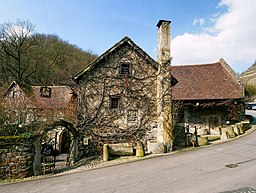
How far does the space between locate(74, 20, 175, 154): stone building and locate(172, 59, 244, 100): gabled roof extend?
732 centimetres

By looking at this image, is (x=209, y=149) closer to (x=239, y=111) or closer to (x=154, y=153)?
(x=154, y=153)

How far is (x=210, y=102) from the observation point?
1958 centimetres

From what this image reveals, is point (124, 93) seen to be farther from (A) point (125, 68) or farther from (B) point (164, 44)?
(B) point (164, 44)

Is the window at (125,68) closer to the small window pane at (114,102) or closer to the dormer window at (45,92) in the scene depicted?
the small window pane at (114,102)

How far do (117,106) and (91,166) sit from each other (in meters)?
4.60

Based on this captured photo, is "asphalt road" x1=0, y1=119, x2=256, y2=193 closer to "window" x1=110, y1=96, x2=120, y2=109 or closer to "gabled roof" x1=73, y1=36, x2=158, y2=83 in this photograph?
"window" x1=110, y1=96, x2=120, y2=109

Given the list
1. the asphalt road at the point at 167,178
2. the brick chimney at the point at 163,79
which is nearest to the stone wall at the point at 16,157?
the asphalt road at the point at 167,178

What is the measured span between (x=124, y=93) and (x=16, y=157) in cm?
737

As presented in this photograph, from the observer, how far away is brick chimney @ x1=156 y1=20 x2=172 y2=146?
12596 mm

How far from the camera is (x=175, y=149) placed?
12.6 m

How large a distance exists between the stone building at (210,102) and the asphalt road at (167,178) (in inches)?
361

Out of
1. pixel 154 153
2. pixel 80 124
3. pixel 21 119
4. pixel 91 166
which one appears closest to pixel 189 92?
pixel 154 153

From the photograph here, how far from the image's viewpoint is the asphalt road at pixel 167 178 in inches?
264

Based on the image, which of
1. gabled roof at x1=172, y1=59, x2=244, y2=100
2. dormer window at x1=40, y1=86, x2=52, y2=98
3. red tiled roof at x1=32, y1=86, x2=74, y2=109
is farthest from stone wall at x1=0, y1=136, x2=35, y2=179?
dormer window at x1=40, y1=86, x2=52, y2=98
